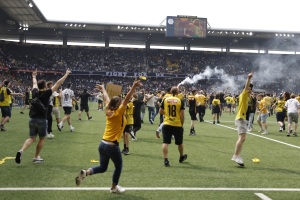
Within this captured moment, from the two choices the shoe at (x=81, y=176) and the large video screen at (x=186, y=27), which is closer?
the shoe at (x=81, y=176)

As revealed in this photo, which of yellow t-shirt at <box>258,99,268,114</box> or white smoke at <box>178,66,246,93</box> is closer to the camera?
yellow t-shirt at <box>258,99,268,114</box>

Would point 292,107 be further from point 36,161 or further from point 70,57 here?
point 70,57

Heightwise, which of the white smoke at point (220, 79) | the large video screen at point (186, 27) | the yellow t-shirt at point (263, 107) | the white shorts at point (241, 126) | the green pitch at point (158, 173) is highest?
the large video screen at point (186, 27)

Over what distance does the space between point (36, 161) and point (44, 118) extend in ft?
3.56

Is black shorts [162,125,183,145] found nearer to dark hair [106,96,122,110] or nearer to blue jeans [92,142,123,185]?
blue jeans [92,142,123,185]

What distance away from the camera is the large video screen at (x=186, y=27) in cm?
5662

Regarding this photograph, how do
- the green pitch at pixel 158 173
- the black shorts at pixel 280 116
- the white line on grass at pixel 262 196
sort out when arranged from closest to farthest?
the white line on grass at pixel 262 196, the green pitch at pixel 158 173, the black shorts at pixel 280 116

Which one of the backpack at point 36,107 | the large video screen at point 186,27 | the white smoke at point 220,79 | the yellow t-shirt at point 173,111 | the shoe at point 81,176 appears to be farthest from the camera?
the white smoke at point 220,79

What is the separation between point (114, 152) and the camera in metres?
6.25

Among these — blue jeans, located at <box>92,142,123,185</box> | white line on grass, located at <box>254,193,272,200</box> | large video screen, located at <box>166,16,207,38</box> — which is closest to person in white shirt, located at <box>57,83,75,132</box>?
blue jeans, located at <box>92,142,123,185</box>

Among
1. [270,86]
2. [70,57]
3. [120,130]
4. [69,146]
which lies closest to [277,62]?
[270,86]

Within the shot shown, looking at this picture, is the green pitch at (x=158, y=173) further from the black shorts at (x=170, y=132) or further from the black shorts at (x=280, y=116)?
the black shorts at (x=280, y=116)

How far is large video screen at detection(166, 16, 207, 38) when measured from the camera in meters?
56.6

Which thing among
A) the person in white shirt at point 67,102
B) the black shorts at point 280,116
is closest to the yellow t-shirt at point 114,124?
the person in white shirt at point 67,102
